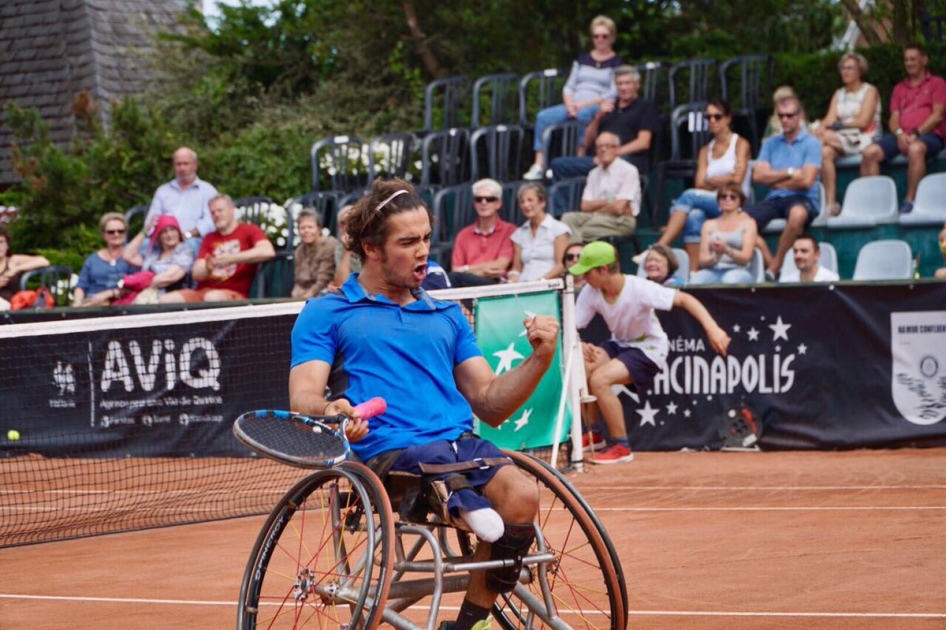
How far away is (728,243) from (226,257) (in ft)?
15.6

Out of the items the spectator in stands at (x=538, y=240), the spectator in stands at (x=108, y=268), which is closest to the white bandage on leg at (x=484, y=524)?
the spectator in stands at (x=538, y=240)

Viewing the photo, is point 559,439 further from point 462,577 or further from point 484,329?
point 462,577

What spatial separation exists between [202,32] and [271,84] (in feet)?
9.24

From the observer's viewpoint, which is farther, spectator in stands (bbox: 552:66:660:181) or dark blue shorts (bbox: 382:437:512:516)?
spectator in stands (bbox: 552:66:660:181)

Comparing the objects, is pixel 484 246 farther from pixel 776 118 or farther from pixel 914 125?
pixel 914 125

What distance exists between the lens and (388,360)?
4.59m

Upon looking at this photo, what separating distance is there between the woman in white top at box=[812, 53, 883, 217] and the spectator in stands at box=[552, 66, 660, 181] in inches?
63.3

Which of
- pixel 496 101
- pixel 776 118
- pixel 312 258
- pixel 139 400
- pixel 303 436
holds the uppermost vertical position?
pixel 496 101

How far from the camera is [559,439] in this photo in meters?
10.3

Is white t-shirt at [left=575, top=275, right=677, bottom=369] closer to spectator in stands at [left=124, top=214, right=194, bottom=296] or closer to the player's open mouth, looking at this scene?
spectator in stands at [left=124, top=214, right=194, bottom=296]

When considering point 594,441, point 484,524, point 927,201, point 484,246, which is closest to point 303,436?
point 484,524

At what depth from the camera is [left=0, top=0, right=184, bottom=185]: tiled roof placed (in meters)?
24.5

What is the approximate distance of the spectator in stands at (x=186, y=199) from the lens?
1493 centimetres

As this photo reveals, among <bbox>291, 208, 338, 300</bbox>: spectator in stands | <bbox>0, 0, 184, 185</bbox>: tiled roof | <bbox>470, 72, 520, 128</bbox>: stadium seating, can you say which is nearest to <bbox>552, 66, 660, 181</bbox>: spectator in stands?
<bbox>470, 72, 520, 128</bbox>: stadium seating
